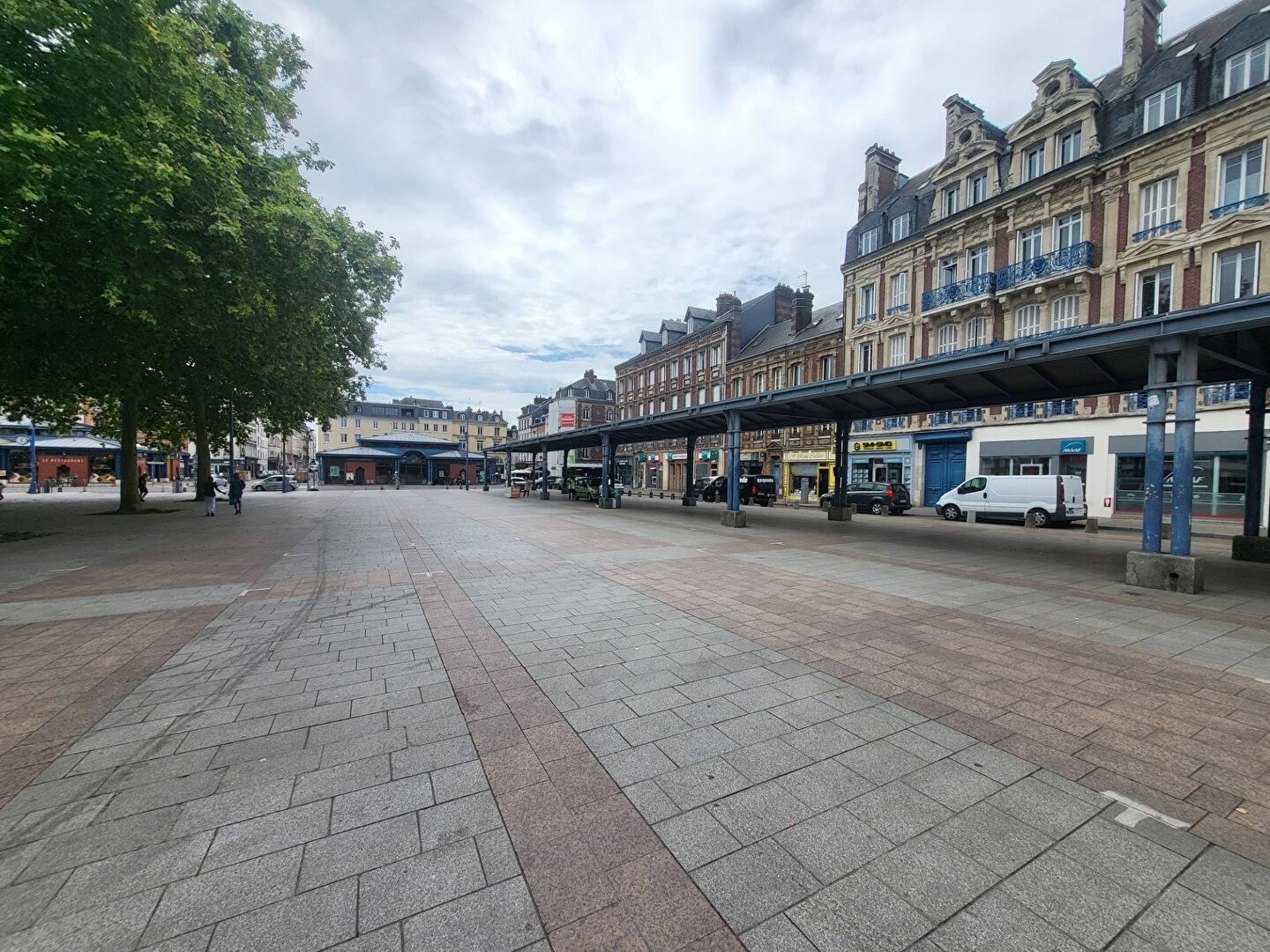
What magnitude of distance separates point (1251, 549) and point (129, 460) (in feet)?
110

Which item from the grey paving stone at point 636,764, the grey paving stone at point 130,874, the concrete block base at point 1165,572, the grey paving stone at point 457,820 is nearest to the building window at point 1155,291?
the concrete block base at point 1165,572

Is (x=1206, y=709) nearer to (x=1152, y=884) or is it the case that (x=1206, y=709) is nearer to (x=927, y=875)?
(x=1152, y=884)

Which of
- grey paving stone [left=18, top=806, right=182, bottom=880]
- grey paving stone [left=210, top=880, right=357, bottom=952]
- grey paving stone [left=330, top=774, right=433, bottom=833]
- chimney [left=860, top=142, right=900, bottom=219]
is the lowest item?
grey paving stone [left=18, top=806, right=182, bottom=880]

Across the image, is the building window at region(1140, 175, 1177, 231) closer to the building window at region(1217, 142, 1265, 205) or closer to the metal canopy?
the building window at region(1217, 142, 1265, 205)

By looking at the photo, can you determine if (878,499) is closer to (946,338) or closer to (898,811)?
(946,338)

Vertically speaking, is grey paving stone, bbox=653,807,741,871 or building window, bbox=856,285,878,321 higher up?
building window, bbox=856,285,878,321

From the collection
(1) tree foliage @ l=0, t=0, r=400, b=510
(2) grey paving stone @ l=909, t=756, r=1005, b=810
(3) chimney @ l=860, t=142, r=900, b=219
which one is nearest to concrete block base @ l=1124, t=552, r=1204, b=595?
(2) grey paving stone @ l=909, t=756, r=1005, b=810

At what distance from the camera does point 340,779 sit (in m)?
2.91

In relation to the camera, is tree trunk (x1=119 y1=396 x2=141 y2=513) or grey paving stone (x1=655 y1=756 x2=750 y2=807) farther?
tree trunk (x1=119 y1=396 x2=141 y2=513)

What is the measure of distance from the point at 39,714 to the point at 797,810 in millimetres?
5131

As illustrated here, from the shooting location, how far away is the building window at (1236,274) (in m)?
16.8

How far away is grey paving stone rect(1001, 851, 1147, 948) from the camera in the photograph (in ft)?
6.39

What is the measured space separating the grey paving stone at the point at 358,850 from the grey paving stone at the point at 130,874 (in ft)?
1.58

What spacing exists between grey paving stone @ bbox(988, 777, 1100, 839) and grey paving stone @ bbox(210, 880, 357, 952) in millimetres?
3068
